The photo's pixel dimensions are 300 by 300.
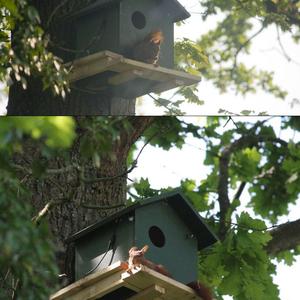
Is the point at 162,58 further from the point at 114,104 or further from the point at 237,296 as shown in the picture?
the point at 237,296

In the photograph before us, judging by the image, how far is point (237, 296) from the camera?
4852 millimetres

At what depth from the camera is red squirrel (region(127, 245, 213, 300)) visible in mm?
3570

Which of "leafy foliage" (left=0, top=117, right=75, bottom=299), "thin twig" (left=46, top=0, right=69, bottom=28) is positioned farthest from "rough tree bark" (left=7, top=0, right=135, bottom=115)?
"leafy foliage" (left=0, top=117, right=75, bottom=299)

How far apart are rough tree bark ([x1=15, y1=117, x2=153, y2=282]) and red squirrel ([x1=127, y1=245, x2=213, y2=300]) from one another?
0.45 meters

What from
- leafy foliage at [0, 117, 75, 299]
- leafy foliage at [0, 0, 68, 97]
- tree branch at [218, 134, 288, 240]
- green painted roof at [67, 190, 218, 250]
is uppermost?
tree branch at [218, 134, 288, 240]

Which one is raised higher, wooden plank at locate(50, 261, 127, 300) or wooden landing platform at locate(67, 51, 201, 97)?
wooden landing platform at locate(67, 51, 201, 97)

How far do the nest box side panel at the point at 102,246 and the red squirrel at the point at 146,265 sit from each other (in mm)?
191

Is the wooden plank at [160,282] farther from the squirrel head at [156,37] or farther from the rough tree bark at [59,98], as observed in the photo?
the squirrel head at [156,37]

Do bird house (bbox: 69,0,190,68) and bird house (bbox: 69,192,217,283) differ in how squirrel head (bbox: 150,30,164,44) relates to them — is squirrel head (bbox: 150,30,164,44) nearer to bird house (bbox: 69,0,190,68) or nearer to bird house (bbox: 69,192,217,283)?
bird house (bbox: 69,0,190,68)

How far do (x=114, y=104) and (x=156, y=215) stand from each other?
1.85 ft

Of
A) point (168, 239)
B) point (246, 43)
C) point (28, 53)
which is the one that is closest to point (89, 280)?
point (168, 239)

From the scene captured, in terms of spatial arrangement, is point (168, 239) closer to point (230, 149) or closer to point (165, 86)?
point (165, 86)

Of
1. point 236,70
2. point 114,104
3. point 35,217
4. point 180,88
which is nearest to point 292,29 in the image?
point 236,70

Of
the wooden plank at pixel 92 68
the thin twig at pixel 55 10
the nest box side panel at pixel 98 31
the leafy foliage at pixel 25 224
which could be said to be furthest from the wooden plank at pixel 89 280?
the thin twig at pixel 55 10
